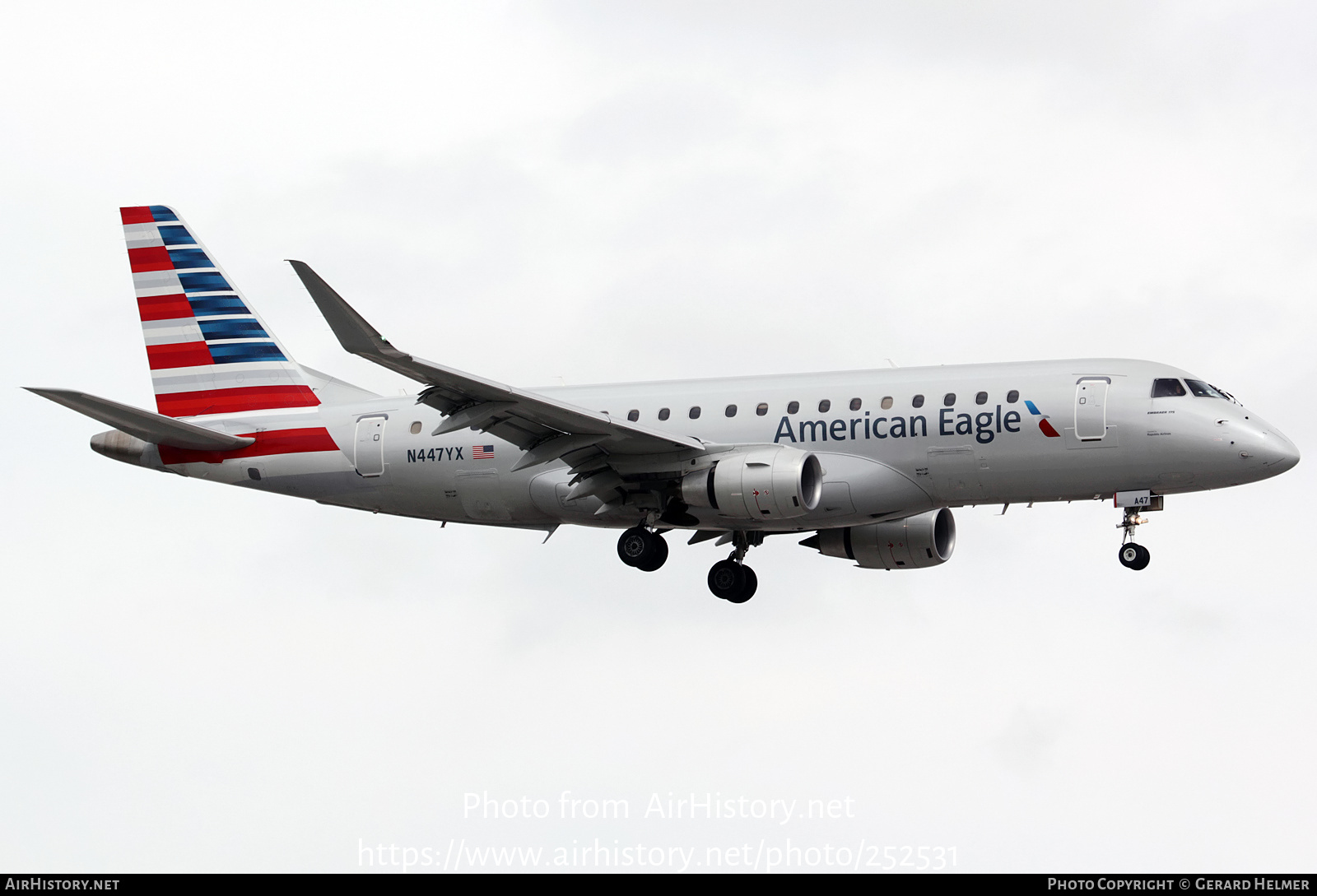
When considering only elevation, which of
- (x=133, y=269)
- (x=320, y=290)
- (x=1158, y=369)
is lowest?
(x=320, y=290)

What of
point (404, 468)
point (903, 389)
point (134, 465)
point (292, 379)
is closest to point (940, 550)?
point (903, 389)

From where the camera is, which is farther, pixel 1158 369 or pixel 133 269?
pixel 133 269

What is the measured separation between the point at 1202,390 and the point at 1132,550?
351 centimetres

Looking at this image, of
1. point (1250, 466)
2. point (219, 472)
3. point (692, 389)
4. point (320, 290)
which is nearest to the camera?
point (320, 290)

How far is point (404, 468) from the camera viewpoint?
39.2m

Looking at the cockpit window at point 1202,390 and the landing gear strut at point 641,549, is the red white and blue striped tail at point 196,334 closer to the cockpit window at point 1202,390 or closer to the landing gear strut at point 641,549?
the landing gear strut at point 641,549

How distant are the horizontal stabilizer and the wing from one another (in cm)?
785

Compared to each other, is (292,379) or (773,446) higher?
(292,379)

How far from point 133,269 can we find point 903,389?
66.6 ft

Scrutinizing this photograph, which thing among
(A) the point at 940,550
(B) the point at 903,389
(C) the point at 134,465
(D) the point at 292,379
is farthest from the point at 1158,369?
(C) the point at 134,465

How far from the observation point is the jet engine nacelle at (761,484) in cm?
3406

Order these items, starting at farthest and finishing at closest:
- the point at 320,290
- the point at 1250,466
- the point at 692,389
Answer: the point at 692,389, the point at 1250,466, the point at 320,290

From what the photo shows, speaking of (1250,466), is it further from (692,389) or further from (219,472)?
(219,472)

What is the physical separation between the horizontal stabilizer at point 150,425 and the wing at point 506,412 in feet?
25.8
